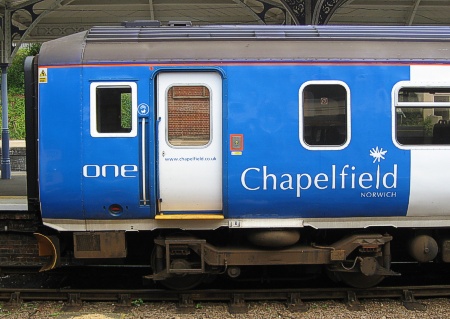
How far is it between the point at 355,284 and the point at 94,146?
11.8 ft

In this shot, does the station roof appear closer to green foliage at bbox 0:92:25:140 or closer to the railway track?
the railway track

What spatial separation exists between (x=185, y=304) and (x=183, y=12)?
10.4m

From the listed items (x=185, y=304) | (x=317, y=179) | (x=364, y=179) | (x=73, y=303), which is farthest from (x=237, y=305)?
(x=364, y=179)

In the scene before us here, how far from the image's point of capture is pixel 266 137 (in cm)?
568

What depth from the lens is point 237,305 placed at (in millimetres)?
6141

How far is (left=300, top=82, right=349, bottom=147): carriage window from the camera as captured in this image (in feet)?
18.8

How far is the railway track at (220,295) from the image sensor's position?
Answer: 6227 mm

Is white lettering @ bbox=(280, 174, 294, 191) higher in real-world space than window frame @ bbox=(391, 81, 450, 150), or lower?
lower

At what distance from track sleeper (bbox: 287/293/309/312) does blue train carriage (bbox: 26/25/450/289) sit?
75cm

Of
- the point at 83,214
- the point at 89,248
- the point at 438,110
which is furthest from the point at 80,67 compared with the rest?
the point at 438,110

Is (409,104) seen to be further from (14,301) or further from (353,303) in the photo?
A: (14,301)

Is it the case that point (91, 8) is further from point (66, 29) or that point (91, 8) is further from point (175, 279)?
point (175, 279)

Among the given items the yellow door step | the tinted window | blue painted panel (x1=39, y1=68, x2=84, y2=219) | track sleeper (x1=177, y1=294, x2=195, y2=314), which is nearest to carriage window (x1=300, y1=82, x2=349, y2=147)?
the tinted window

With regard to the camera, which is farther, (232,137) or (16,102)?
(16,102)
